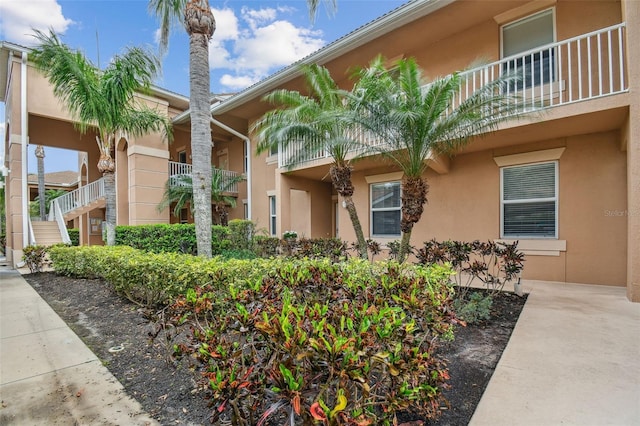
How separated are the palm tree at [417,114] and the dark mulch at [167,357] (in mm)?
2516

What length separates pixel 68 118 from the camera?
1255 centimetres

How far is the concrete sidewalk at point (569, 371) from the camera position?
2.45 meters

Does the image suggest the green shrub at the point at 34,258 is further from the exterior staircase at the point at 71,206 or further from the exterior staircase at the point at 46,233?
the exterior staircase at the point at 71,206

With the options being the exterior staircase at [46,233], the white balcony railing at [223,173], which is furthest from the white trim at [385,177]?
the exterior staircase at [46,233]

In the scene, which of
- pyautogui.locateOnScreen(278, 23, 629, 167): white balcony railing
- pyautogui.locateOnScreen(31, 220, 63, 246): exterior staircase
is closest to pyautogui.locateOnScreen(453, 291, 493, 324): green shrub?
pyautogui.locateOnScreen(278, 23, 629, 167): white balcony railing

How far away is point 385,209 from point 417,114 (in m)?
4.97

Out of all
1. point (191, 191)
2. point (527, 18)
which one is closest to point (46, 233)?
point (191, 191)

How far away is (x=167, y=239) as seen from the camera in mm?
10234

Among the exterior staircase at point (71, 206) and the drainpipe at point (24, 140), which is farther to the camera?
the exterior staircase at point (71, 206)

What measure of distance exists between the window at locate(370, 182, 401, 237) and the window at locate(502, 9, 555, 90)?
4.37 m

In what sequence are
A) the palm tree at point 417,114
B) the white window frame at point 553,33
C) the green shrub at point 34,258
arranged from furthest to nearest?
the green shrub at point 34,258 → the white window frame at point 553,33 → the palm tree at point 417,114

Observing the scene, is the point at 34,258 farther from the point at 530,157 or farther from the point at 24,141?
the point at 530,157

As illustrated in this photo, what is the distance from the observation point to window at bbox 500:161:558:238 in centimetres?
735

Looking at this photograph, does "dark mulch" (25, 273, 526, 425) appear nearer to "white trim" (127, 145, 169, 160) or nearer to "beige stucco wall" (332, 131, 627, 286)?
"beige stucco wall" (332, 131, 627, 286)
